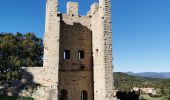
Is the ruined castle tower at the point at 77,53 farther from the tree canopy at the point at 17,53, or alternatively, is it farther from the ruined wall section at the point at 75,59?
the tree canopy at the point at 17,53

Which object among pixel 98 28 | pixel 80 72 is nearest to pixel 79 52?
pixel 80 72

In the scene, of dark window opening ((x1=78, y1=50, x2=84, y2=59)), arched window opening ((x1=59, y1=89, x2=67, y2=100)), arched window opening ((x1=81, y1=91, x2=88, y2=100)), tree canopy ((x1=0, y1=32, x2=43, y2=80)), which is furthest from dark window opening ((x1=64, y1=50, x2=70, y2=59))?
tree canopy ((x1=0, y1=32, x2=43, y2=80))

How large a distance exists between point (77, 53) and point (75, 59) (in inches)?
18.5

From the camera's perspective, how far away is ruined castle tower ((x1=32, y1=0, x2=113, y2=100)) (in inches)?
701

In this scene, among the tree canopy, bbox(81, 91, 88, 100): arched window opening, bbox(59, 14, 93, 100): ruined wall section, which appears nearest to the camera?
bbox(59, 14, 93, 100): ruined wall section

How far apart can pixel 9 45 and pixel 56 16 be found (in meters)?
14.4

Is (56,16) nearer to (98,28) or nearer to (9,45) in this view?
(98,28)

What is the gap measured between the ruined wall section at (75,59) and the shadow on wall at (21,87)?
87.4 inches

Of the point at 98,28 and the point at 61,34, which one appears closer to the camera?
the point at 98,28

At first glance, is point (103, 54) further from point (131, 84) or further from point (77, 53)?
point (131, 84)

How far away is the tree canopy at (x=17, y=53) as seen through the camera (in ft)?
104

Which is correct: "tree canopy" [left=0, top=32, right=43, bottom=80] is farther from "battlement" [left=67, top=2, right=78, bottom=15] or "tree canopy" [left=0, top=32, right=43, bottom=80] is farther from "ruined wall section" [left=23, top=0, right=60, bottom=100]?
"battlement" [left=67, top=2, right=78, bottom=15]

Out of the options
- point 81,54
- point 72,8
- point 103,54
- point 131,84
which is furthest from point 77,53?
point 131,84

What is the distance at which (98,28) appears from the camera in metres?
18.8
